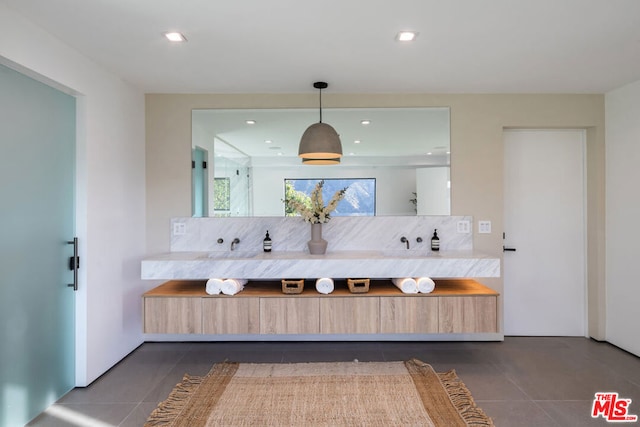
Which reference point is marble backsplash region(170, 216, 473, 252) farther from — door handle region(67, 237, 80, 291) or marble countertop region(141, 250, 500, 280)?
door handle region(67, 237, 80, 291)

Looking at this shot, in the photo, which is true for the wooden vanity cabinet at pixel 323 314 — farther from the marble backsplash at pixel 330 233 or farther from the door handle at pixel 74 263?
the marble backsplash at pixel 330 233

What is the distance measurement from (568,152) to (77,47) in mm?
4457

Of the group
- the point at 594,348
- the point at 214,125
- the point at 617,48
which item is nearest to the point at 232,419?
the point at 214,125

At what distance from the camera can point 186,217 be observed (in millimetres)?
3664

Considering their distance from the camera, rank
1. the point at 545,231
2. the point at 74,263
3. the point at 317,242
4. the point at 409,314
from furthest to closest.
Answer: the point at 545,231, the point at 317,242, the point at 409,314, the point at 74,263

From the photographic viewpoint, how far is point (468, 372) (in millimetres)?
2988

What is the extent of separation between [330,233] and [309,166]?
695 mm

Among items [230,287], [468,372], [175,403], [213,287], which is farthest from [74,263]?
[468,372]

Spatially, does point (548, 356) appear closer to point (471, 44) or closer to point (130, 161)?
point (471, 44)

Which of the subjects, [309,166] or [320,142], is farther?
[309,166]

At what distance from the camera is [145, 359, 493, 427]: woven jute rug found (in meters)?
2.30

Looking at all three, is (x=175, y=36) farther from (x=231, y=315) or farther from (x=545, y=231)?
(x=545, y=231)

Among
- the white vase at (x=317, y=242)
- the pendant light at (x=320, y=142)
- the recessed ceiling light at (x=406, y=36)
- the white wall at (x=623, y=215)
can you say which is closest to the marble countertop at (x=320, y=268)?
the white vase at (x=317, y=242)

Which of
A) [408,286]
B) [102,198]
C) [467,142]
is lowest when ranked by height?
[408,286]
